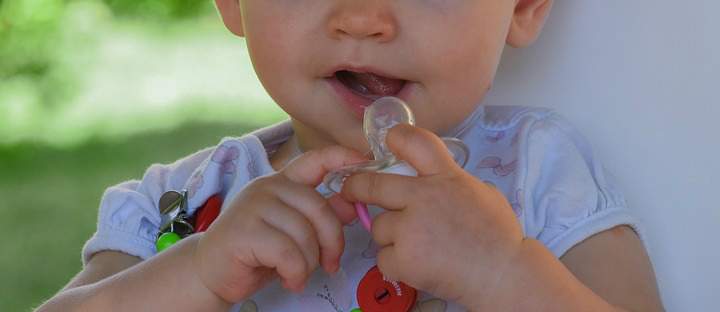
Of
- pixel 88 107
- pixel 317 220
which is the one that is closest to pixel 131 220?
pixel 317 220

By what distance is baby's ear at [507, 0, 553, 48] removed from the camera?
44.0 inches

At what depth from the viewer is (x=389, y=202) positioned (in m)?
0.87

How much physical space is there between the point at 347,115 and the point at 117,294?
0.82ft

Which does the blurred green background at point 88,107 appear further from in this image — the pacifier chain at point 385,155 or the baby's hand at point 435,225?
A: the baby's hand at point 435,225

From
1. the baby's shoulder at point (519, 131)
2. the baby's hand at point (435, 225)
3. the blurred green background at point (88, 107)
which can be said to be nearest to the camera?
the baby's hand at point (435, 225)

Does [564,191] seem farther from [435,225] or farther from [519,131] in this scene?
[435,225]

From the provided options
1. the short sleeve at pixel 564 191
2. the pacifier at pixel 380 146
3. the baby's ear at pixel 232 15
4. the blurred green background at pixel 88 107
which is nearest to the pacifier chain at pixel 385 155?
the pacifier at pixel 380 146

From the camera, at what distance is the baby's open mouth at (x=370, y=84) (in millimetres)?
1012

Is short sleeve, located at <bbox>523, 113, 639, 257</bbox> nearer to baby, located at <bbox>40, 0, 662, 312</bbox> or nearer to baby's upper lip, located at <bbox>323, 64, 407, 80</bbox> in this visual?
baby, located at <bbox>40, 0, 662, 312</bbox>

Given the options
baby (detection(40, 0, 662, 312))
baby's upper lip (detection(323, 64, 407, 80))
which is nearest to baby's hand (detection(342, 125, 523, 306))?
baby (detection(40, 0, 662, 312))

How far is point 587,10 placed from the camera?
3.76 feet

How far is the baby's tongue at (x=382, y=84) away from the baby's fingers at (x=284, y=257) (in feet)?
0.54

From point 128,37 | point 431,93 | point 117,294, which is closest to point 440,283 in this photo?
point 431,93

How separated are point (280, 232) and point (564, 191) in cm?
28
